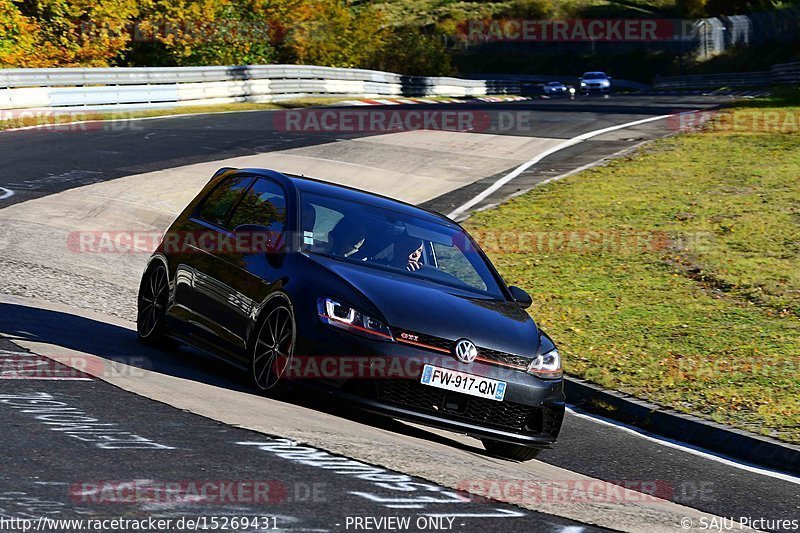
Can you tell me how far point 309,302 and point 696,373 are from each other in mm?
4666

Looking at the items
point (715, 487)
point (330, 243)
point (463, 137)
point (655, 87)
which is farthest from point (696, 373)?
point (655, 87)

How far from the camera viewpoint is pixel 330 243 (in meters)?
8.75

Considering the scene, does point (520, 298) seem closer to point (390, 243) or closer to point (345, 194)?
point (390, 243)

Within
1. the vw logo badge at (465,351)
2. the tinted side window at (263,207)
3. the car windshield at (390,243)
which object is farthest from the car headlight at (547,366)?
the tinted side window at (263,207)

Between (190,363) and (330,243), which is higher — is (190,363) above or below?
below

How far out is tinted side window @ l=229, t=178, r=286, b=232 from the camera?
902 cm

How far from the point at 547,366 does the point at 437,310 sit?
87 cm

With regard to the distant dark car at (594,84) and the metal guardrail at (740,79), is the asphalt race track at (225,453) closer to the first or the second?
the metal guardrail at (740,79)

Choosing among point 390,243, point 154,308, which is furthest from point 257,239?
point 154,308

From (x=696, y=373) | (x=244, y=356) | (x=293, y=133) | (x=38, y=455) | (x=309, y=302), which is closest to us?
(x=38, y=455)

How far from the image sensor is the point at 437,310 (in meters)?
8.06

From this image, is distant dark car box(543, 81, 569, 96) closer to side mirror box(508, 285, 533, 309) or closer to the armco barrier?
the armco barrier

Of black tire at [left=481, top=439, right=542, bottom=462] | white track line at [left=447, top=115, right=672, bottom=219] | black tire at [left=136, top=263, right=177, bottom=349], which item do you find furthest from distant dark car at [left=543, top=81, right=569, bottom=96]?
black tire at [left=481, top=439, right=542, bottom=462]

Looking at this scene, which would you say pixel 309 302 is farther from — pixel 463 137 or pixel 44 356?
pixel 463 137
